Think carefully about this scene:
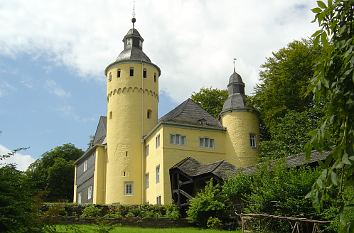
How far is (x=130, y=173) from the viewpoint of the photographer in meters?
44.9

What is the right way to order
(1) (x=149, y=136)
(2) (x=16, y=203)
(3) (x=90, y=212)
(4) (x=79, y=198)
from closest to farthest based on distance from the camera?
(2) (x=16, y=203)
(3) (x=90, y=212)
(1) (x=149, y=136)
(4) (x=79, y=198)

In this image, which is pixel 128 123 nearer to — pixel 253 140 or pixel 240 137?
pixel 240 137

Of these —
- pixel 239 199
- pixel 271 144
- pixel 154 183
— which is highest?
pixel 271 144

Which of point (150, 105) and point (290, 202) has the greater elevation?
point (150, 105)

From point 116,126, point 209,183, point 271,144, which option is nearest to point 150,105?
point 116,126

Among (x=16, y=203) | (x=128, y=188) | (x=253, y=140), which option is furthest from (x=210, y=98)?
(x=16, y=203)

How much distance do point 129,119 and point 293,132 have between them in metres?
14.1

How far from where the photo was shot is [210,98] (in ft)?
184

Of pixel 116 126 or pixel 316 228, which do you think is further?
pixel 116 126

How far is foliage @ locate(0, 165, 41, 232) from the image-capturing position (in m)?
8.66

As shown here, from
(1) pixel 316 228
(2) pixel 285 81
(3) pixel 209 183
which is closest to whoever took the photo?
(1) pixel 316 228

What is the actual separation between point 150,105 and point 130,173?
644 centimetres

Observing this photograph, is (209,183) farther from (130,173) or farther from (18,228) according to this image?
(18,228)

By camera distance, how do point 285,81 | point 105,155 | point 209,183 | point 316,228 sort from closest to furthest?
point 316,228
point 209,183
point 285,81
point 105,155
